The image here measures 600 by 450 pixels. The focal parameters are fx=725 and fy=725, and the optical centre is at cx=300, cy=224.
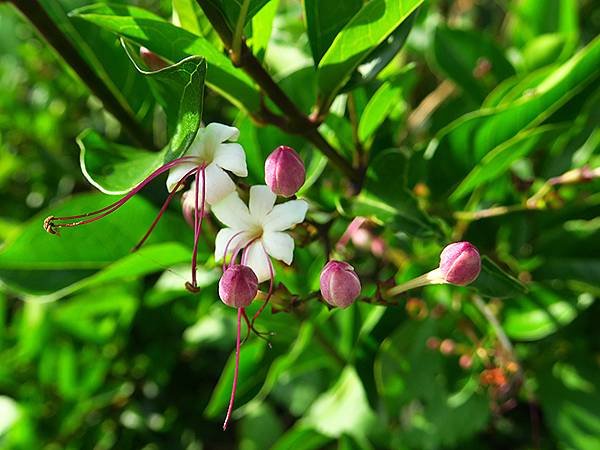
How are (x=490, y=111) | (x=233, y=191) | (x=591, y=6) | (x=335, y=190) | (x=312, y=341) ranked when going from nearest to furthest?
(x=233, y=191) → (x=490, y=111) → (x=335, y=190) → (x=312, y=341) → (x=591, y=6)

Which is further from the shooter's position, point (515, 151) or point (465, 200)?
point (465, 200)

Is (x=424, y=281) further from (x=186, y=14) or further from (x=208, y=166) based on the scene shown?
(x=186, y=14)

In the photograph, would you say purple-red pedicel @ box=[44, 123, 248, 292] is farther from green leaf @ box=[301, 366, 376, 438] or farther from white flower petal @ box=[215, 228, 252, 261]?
green leaf @ box=[301, 366, 376, 438]

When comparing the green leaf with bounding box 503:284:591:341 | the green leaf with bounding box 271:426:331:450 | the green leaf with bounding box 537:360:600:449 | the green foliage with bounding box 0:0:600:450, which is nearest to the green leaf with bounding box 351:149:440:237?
the green foliage with bounding box 0:0:600:450

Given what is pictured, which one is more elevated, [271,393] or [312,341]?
[312,341]

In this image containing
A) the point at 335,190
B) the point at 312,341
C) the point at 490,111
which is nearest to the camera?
the point at 490,111

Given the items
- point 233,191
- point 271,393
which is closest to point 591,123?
point 233,191

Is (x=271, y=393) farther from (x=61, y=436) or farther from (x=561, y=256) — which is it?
(x=561, y=256)
